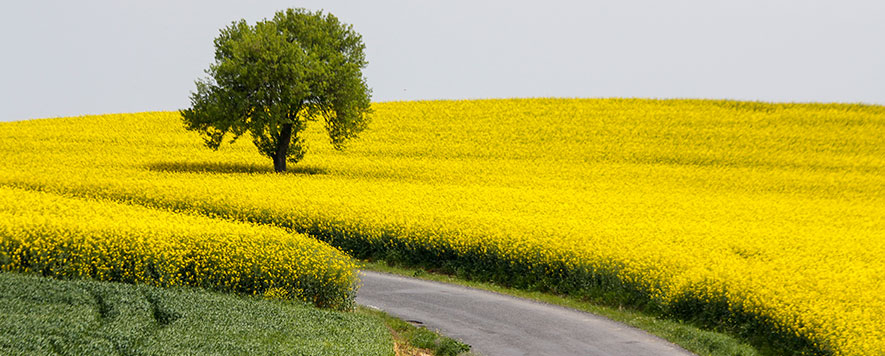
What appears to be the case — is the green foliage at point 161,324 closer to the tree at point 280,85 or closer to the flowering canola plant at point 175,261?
the flowering canola plant at point 175,261

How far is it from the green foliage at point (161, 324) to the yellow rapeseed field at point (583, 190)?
8924 millimetres

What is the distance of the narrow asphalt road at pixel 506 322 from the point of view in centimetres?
1628

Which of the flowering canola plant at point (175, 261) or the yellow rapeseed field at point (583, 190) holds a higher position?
the yellow rapeseed field at point (583, 190)

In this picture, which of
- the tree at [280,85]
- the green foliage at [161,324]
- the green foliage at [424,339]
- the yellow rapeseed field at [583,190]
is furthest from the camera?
the tree at [280,85]

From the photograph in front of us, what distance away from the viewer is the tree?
43.9 m

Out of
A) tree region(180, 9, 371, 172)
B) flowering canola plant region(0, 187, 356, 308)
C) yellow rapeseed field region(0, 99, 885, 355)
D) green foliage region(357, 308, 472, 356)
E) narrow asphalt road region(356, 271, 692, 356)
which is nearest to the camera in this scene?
green foliage region(357, 308, 472, 356)

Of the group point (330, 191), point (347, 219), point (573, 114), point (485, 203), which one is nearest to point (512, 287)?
point (347, 219)

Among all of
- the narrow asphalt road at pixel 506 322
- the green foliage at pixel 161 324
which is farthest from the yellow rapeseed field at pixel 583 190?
the green foliage at pixel 161 324

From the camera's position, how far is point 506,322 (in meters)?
18.2

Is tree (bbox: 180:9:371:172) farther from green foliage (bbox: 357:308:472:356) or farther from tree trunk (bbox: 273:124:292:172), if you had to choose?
green foliage (bbox: 357:308:472:356)

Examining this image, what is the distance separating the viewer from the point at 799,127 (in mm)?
61688

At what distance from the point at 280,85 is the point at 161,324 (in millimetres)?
31751

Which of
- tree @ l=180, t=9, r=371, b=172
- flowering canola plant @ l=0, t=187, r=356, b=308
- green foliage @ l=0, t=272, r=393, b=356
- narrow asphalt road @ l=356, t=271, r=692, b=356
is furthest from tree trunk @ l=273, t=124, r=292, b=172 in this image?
green foliage @ l=0, t=272, r=393, b=356

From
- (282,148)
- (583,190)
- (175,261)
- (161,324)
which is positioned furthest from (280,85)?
(161,324)
